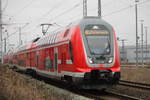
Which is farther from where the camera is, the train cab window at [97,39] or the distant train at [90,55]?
the train cab window at [97,39]

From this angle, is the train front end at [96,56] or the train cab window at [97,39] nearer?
the train front end at [96,56]

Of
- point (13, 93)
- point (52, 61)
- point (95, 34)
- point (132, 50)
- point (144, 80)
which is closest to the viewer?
point (13, 93)

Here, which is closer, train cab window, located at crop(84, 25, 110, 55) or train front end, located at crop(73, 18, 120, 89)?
train front end, located at crop(73, 18, 120, 89)

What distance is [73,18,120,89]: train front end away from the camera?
1202 cm

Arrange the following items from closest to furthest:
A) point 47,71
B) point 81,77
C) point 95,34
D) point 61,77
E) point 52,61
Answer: point 81,77 → point 95,34 → point 61,77 → point 52,61 → point 47,71

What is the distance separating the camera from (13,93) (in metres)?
8.90

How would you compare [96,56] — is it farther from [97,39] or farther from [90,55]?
[97,39]

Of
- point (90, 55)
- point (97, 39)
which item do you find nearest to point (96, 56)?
point (90, 55)

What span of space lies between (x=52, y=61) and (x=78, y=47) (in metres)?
3.96

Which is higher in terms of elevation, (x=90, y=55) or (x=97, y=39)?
(x=97, y=39)

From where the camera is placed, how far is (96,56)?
1223cm

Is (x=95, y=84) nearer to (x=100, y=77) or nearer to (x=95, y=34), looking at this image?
(x=100, y=77)

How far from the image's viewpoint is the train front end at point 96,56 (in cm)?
1202

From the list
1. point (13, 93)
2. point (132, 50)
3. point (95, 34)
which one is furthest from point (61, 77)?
point (132, 50)
